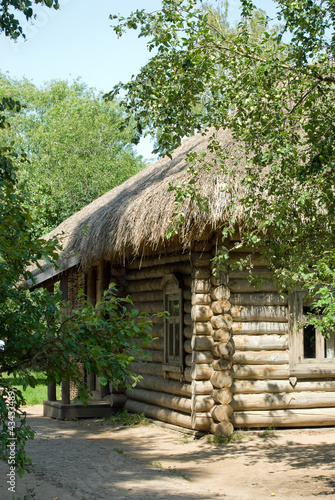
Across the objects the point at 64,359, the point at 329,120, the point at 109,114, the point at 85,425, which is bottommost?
the point at 85,425

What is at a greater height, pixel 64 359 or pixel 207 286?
pixel 207 286

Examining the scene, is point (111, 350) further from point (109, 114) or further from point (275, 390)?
point (109, 114)

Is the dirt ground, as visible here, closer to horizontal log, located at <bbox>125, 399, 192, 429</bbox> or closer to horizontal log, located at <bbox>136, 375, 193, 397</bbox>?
horizontal log, located at <bbox>125, 399, 192, 429</bbox>

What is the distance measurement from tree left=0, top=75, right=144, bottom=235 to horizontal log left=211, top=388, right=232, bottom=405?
33.8ft

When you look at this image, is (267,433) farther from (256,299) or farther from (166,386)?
(166,386)

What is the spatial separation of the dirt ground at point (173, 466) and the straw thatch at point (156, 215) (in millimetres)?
2486

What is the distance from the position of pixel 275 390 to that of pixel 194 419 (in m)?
1.24

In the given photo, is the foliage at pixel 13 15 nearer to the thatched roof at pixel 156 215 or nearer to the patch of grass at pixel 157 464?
the thatched roof at pixel 156 215

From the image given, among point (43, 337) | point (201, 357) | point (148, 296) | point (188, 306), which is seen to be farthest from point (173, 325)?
point (43, 337)

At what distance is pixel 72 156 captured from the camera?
1019 inches

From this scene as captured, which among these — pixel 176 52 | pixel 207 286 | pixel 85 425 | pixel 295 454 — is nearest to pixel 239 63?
pixel 176 52

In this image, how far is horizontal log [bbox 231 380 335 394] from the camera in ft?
30.4

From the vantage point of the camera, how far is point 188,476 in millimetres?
7133

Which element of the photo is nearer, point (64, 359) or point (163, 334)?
point (64, 359)
